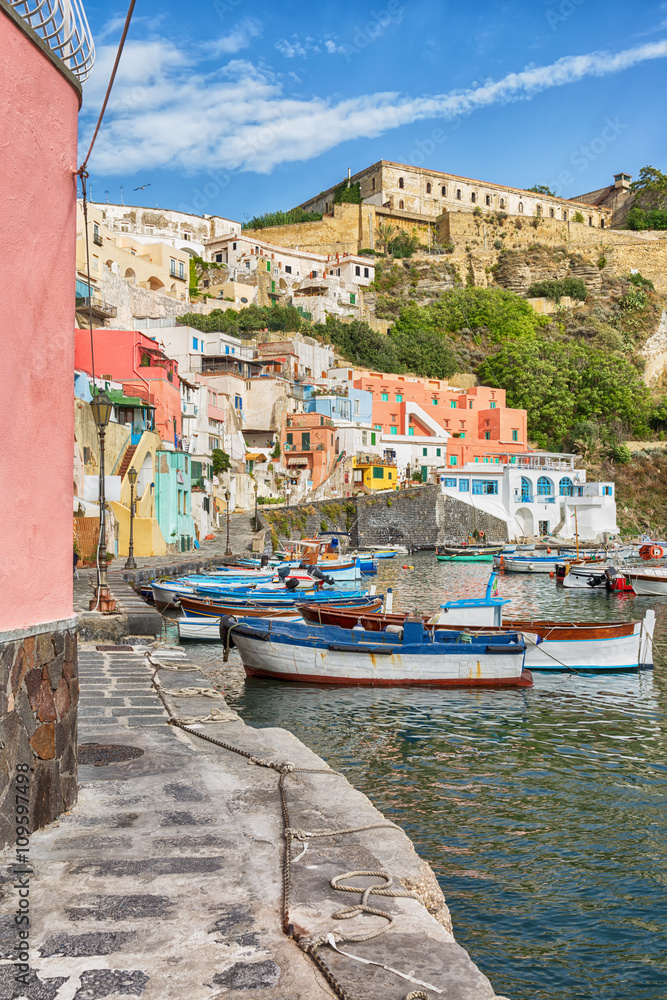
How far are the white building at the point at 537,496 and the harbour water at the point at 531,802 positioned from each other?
45.0m

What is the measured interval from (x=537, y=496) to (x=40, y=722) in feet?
205

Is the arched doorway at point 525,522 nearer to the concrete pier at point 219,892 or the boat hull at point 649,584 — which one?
the boat hull at point 649,584

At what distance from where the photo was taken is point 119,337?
38.8m

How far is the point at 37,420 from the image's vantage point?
4688 mm

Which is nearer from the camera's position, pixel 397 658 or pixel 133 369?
pixel 397 658

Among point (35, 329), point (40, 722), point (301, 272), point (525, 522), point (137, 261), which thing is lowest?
point (40, 722)

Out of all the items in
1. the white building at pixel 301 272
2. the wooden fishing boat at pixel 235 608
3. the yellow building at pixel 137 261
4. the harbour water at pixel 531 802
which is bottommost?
the harbour water at pixel 531 802

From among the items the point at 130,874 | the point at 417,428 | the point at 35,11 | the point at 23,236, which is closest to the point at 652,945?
the point at 130,874

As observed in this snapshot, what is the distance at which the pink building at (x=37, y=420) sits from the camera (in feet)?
14.5

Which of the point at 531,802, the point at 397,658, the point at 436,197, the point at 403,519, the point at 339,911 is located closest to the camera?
the point at 339,911

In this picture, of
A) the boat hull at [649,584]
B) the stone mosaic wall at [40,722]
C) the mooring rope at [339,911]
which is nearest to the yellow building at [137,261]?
the boat hull at [649,584]

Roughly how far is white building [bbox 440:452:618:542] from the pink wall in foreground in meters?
58.9

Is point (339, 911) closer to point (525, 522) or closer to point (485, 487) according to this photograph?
point (485, 487)

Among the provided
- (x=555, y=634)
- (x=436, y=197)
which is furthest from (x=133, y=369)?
(x=436, y=197)
